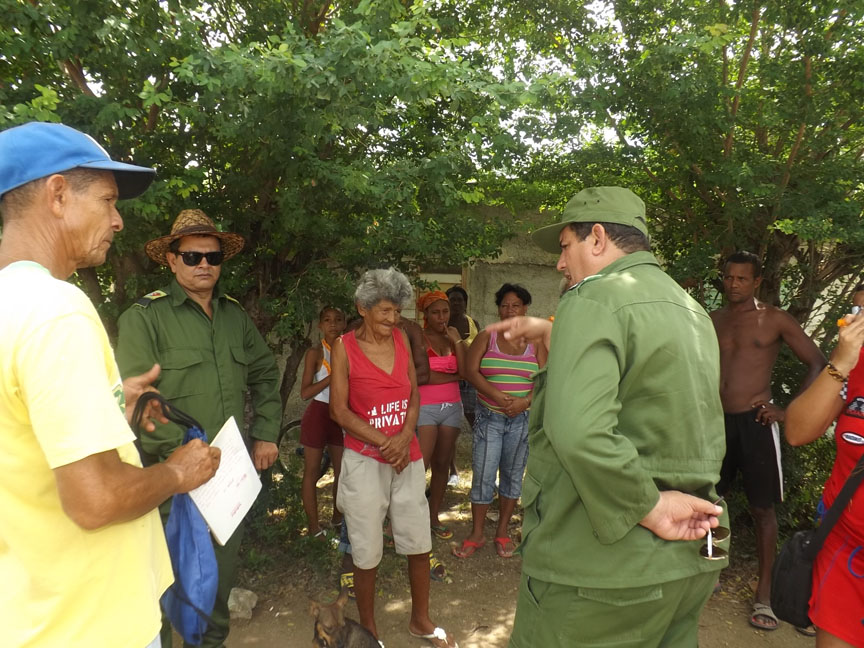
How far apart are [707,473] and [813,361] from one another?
8.65 feet

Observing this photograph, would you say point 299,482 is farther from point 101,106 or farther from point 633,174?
point 633,174

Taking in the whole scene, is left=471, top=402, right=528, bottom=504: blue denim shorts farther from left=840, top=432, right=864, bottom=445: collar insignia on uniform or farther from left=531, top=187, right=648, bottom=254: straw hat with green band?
left=531, top=187, right=648, bottom=254: straw hat with green band

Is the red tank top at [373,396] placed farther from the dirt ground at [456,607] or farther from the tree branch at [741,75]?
the tree branch at [741,75]

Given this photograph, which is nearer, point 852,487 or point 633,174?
point 852,487

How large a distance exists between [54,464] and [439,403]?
3.73 meters

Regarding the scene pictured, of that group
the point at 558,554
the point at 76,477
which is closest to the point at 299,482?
the point at 558,554

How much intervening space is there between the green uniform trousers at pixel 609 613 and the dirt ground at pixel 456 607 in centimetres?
196

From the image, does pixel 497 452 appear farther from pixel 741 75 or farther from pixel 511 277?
pixel 511 277

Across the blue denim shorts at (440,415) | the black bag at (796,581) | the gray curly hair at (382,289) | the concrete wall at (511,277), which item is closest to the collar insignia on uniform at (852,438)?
the black bag at (796,581)

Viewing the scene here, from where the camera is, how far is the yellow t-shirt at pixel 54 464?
1.20 meters

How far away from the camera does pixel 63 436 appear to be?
1.21 meters

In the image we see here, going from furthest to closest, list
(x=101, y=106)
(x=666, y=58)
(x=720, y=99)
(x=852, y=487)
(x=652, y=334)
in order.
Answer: (x=720, y=99)
(x=666, y=58)
(x=101, y=106)
(x=852, y=487)
(x=652, y=334)

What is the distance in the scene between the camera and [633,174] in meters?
4.80

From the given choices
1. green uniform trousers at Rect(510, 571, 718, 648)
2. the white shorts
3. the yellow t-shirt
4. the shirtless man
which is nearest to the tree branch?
the shirtless man
